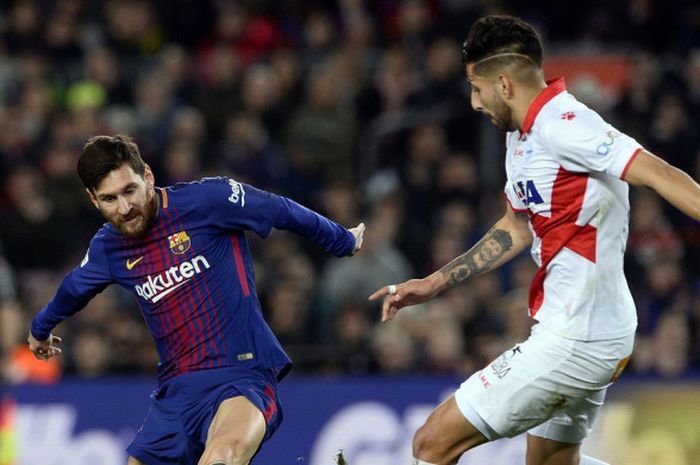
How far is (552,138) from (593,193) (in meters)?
0.28

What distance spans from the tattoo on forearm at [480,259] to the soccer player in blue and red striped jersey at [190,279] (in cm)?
58

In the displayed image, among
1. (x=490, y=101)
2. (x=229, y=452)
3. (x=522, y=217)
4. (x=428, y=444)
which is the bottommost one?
(x=428, y=444)

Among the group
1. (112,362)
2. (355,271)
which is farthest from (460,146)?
(112,362)

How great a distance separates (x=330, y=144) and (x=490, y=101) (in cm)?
697

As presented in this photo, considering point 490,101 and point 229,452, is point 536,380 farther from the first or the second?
point 229,452

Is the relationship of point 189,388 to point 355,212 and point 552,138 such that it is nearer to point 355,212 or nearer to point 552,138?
point 552,138

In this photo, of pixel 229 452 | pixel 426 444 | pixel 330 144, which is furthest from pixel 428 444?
pixel 330 144

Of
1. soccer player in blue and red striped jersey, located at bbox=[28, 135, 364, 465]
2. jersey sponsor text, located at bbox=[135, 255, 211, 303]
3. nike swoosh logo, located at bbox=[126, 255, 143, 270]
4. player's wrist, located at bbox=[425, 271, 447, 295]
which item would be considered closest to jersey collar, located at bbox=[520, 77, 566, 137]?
player's wrist, located at bbox=[425, 271, 447, 295]

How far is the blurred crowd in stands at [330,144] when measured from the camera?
35.6 feet

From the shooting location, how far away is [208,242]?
6.37m

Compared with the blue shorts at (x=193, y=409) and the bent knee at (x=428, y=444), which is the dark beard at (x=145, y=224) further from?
the bent knee at (x=428, y=444)

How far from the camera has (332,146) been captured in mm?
12727

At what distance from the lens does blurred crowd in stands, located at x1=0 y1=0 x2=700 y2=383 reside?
10.9 metres

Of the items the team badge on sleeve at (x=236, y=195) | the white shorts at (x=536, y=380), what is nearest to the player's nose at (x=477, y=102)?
the white shorts at (x=536, y=380)
